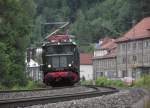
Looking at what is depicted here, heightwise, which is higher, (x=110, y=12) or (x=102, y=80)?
(x=110, y=12)

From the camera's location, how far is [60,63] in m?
42.1

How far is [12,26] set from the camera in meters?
63.3

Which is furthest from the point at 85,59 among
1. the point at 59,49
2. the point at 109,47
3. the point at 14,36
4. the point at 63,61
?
the point at 63,61

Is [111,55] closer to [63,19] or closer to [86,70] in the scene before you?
[63,19]

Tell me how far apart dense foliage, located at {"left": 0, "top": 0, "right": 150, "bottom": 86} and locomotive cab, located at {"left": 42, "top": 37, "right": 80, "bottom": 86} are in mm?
14686

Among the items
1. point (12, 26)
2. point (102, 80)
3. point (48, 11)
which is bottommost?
point (102, 80)

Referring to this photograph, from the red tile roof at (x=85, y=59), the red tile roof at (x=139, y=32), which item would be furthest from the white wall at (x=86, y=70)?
the red tile roof at (x=139, y=32)

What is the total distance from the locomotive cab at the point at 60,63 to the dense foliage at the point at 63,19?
14686mm

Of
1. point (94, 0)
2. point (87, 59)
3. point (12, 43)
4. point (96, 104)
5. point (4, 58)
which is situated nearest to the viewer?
point (96, 104)

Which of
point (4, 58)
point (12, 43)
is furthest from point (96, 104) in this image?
point (12, 43)

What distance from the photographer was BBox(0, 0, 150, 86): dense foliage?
61.7 metres

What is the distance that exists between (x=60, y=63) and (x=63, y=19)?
119 meters

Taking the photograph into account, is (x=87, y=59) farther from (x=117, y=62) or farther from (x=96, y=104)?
(x=96, y=104)

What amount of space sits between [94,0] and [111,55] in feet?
174
